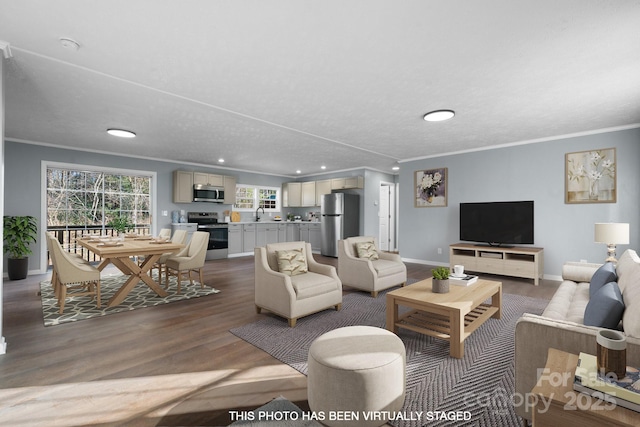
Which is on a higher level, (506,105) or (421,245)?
(506,105)

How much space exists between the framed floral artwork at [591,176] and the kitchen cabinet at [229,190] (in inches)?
273

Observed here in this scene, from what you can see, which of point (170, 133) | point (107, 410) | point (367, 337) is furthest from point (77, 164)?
point (367, 337)

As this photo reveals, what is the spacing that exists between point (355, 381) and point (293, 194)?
778cm

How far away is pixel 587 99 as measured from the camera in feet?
10.7

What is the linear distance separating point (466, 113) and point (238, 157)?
4.54 meters

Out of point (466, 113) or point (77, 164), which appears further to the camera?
point (77, 164)

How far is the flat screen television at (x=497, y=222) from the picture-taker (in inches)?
197

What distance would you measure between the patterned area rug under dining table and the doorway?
5.60m

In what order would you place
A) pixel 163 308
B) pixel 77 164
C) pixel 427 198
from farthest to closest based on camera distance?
pixel 427 198 → pixel 77 164 → pixel 163 308

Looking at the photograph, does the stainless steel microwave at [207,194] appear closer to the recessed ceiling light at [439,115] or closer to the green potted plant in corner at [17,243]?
the green potted plant in corner at [17,243]

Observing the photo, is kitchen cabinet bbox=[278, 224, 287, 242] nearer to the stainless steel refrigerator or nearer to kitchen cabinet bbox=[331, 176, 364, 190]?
the stainless steel refrigerator

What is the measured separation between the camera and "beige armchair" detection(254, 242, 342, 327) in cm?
299

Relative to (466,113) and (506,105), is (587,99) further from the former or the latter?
(466,113)

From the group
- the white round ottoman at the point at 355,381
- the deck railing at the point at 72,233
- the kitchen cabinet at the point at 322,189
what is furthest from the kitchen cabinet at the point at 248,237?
the white round ottoman at the point at 355,381
